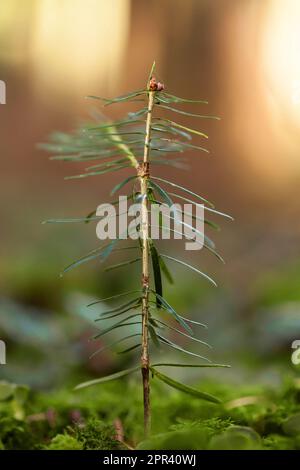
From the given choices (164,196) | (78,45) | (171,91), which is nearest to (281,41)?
(171,91)

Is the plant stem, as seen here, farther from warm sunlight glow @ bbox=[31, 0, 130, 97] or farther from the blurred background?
warm sunlight glow @ bbox=[31, 0, 130, 97]

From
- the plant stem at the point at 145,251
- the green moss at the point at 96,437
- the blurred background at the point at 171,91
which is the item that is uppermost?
the blurred background at the point at 171,91

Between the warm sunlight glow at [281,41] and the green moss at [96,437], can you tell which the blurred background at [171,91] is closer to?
the warm sunlight glow at [281,41]

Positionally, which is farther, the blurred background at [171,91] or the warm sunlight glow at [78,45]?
the warm sunlight glow at [78,45]

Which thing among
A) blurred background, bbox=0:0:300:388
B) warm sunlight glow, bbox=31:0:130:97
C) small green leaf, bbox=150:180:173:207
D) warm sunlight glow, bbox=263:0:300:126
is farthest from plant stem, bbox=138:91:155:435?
warm sunlight glow, bbox=31:0:130:97

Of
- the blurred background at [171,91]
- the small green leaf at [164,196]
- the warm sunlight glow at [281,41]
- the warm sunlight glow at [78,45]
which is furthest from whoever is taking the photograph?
the warm sunlight glow at [78,45]

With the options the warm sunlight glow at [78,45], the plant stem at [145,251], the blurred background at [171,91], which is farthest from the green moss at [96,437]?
the warm sunlight glow at [78,45]

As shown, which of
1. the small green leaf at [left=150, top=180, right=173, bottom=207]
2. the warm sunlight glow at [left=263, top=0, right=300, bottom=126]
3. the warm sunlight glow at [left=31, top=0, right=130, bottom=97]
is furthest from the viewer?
the warm sunlight glow at [left=31, top=0, right=130, bottom=97]

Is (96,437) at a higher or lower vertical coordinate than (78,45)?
lower

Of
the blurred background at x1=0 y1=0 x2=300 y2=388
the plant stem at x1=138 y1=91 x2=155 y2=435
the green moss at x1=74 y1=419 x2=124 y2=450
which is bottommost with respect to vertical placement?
the green moss at x1=74 y1=419 x2=124 y2=450

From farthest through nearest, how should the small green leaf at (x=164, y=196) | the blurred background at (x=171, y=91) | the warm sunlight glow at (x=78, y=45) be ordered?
1. the warm sunlight glow at (x=78, y=45)
2. the blurred background at (x=171, y=91)
3. the small green leaf at (x=164, y=196)

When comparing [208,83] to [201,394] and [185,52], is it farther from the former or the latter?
[201,394]

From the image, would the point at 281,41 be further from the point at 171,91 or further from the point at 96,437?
the point at 96,437
